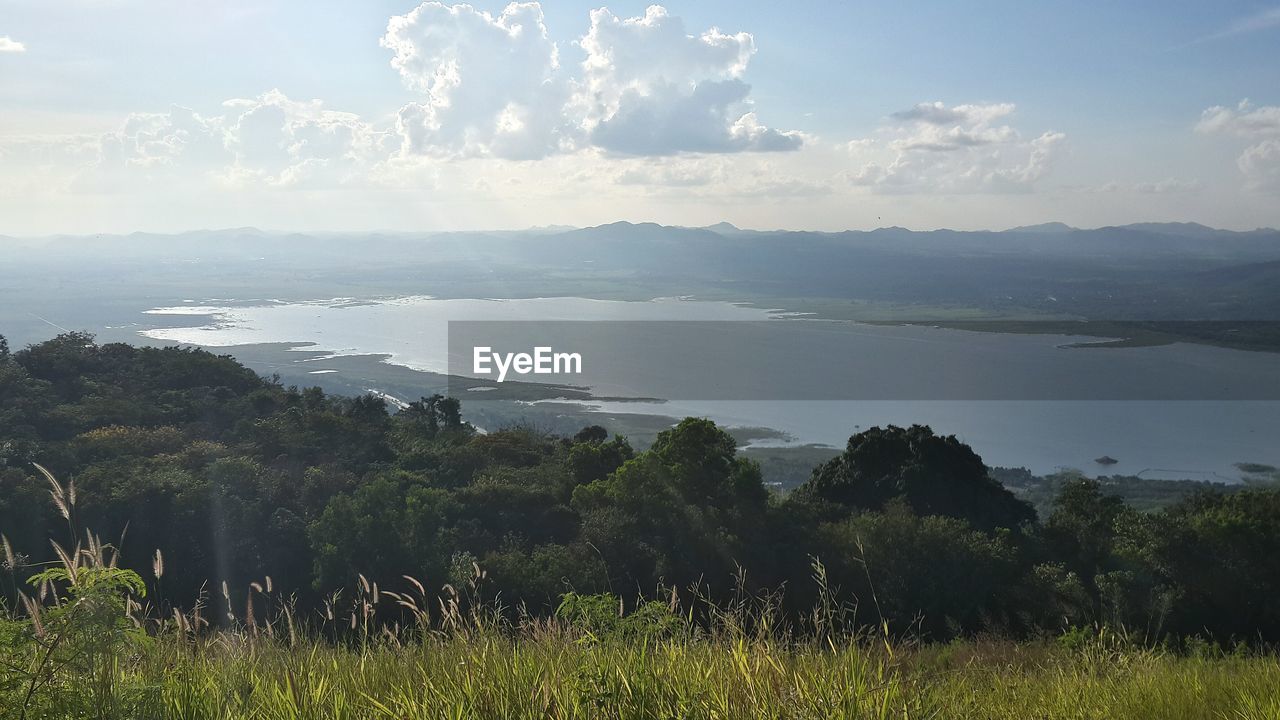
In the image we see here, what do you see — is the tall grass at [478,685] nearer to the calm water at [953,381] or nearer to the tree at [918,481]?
the tree at [918,481]

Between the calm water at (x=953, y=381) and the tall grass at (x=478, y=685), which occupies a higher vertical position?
the tall grass at (x=478, y=685)

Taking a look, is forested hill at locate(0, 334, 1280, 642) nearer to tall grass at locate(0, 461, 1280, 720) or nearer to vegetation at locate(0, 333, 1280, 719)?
vegetation at locate(0, 333, 1280, 719)

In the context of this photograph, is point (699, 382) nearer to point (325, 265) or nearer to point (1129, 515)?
point (1129, 515)

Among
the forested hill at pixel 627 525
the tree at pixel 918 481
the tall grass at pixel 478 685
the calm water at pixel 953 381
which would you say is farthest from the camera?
the calm water at pixel 953 381

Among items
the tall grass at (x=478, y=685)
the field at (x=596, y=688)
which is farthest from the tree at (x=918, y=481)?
the tall grass at (x=478, y=685)

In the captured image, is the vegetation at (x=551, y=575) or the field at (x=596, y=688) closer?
the field at (x=596, y=688)

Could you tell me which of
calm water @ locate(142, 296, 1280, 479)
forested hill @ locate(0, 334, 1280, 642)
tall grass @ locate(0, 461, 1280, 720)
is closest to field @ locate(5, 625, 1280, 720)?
tall grass @ locate(0, 461, 1280, 720)

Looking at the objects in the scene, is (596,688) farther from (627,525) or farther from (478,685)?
(627,525)
